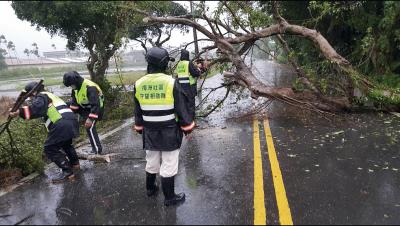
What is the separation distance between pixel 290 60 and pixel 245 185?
19.3 ft

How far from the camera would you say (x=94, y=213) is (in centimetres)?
436

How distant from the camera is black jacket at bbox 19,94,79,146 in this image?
17.1ft

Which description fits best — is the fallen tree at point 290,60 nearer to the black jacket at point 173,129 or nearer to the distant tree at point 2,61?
the black jacket at point 173,129

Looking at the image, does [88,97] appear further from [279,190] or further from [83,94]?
[279,190]

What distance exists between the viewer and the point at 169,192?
445 centimetres

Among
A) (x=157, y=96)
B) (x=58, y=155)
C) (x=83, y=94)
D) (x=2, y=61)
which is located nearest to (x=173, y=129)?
(x=157, y=96)

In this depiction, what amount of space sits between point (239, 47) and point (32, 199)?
25.2ft

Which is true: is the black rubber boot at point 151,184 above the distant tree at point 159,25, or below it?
below

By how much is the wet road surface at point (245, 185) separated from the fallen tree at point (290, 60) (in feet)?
3.74

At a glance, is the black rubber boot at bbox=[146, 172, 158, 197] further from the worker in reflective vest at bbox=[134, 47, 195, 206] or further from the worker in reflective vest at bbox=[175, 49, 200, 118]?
the worker in reflective vest at bbox=[175, 49, 200, 118]

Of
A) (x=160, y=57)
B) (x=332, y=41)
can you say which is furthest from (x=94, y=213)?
(x=332, y=41)

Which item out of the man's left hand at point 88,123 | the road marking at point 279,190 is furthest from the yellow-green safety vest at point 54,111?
the road marking at point 279,190

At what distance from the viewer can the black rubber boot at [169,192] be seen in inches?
173

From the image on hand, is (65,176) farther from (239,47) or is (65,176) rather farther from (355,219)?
(239,47)
